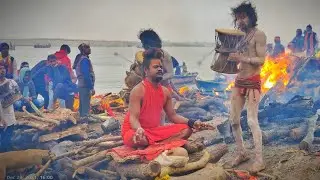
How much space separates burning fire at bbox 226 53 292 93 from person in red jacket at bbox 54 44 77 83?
6.12 ft

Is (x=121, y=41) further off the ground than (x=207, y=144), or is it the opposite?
(x=121, y=41)

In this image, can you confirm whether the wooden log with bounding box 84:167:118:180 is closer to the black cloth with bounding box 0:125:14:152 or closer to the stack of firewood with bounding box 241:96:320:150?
the black cloth with bounding box 0:125:14:152

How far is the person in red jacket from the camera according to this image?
18.9ft

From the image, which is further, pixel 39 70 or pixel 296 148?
pixel 296 148

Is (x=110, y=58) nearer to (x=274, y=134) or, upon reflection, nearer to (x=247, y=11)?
(x=247, y=11)

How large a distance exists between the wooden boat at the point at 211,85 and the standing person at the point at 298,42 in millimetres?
1022

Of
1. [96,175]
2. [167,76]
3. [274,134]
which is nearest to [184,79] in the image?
[167,76]

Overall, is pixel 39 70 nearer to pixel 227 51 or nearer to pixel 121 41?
pixel 121 41

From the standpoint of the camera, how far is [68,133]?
5.78 meters

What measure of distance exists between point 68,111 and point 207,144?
1.70m

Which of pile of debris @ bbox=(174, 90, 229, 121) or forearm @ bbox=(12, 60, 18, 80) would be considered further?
pile of debris @ bbox=(174, 90, 229, 121)

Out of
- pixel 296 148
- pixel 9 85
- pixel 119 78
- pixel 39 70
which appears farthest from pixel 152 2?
pixel 296 148

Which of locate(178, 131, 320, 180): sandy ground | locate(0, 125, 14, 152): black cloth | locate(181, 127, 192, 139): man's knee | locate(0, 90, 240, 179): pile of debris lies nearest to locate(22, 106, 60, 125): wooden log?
locate(0, 90, 240, 179): pile of debris

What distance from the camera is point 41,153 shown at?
5.67m
